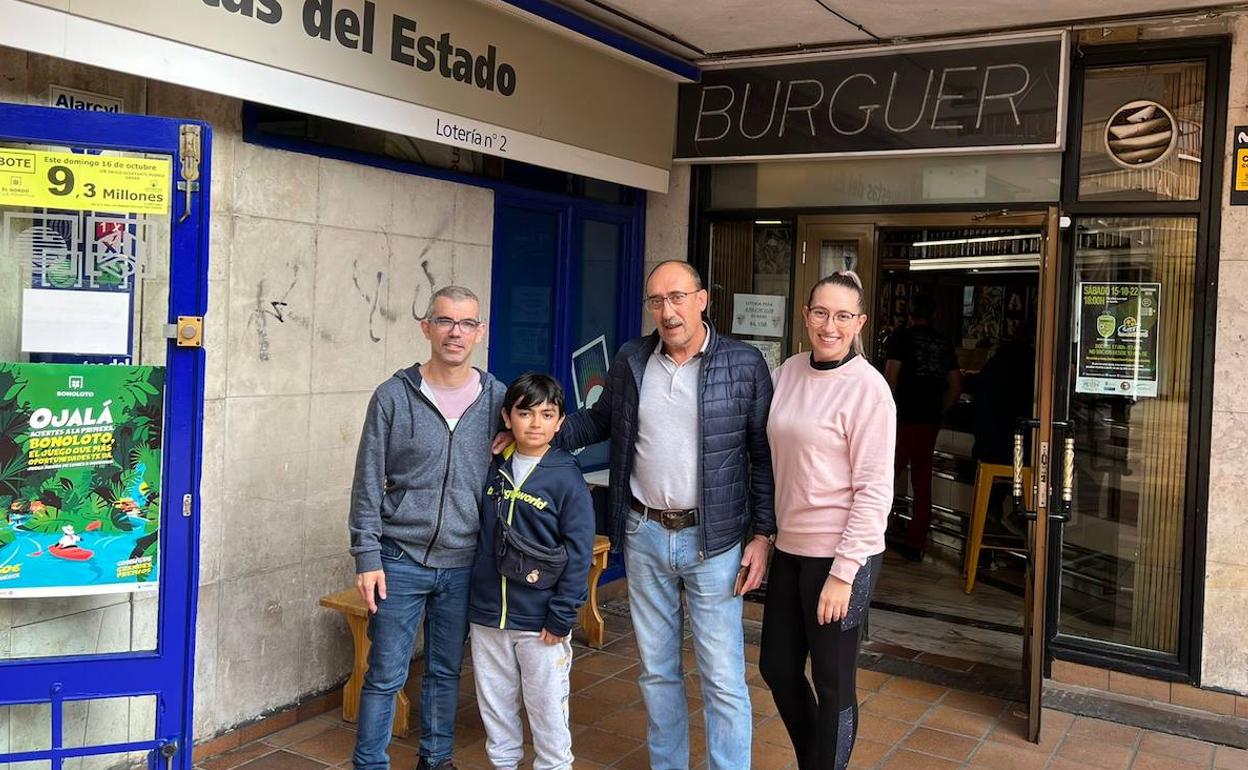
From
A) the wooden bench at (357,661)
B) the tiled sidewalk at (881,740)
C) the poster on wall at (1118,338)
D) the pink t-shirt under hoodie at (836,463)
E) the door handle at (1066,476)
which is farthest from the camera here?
the poster on wall at (1118,338)

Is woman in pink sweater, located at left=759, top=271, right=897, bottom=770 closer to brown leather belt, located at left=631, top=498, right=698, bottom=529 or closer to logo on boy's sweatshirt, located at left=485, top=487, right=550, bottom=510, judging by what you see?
brown leather belt, located at left=631, top=498, right=698, bottom=529

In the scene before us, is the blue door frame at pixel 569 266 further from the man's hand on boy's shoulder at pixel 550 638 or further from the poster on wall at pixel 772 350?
the man's hand on boy's shoulder at pixel 550 638

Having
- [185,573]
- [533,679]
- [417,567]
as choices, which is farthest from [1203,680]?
[185,573]

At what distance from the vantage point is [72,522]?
325 centimetres

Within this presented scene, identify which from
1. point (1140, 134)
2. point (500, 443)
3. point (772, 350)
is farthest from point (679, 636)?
point (1140, 134)

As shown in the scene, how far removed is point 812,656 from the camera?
347cm

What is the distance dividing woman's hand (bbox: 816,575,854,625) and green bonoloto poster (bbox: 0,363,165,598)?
6.76 ft

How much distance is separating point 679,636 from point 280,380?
5.98 feet

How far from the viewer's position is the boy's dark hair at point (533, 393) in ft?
11.2

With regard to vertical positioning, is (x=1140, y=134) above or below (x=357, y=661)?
above

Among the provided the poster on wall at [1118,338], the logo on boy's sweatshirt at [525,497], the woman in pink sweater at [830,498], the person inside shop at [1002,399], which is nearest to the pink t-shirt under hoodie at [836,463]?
the woman in pink sweater at [830,498]

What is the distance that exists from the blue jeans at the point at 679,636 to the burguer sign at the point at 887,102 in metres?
2.69

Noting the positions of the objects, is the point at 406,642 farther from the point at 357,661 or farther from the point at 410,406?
the point at 357,661

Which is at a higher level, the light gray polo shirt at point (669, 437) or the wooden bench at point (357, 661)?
the light gray polo shirt at point (669, 437)
